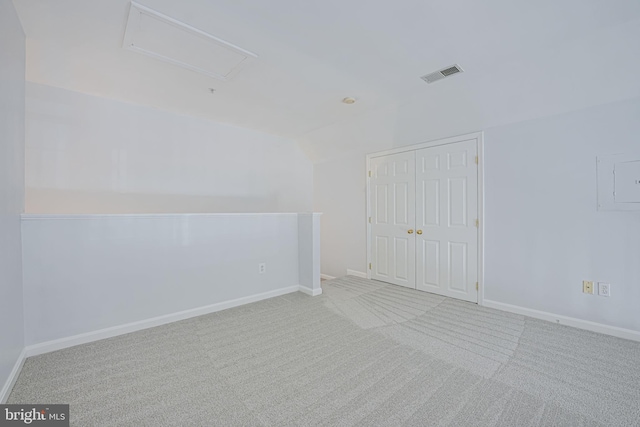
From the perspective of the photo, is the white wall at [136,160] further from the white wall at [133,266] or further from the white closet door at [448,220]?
the white closet door at [448,220]

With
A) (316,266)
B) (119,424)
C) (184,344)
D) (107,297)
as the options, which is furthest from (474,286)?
(107,297)

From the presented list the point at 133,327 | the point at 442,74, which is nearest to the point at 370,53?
the point at 442,74

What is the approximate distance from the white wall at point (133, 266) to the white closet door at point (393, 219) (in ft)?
5.68

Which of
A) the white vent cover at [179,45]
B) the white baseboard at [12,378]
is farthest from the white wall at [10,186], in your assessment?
→ the white vent cover at [179,45]

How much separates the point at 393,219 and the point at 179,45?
3.38 meters

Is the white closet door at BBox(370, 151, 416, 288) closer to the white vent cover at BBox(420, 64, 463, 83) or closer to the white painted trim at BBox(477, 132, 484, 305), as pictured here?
the white painted trim at BBox(477, 132, 484, 305)

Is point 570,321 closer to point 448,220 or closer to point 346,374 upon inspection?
point 448,220

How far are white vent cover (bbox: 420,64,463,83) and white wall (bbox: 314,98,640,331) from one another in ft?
2.64

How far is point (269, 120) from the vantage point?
4125 millimetres

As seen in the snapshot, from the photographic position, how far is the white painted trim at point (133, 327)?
2266 millimetres

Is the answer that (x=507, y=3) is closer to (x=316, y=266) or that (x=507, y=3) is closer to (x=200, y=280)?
(x=316, y=266)

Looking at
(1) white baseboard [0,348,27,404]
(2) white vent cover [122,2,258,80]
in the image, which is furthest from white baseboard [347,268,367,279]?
(1) white baseboard [0,348,27,404]

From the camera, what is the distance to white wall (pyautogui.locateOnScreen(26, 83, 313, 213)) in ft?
9.78

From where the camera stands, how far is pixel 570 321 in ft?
9.00
